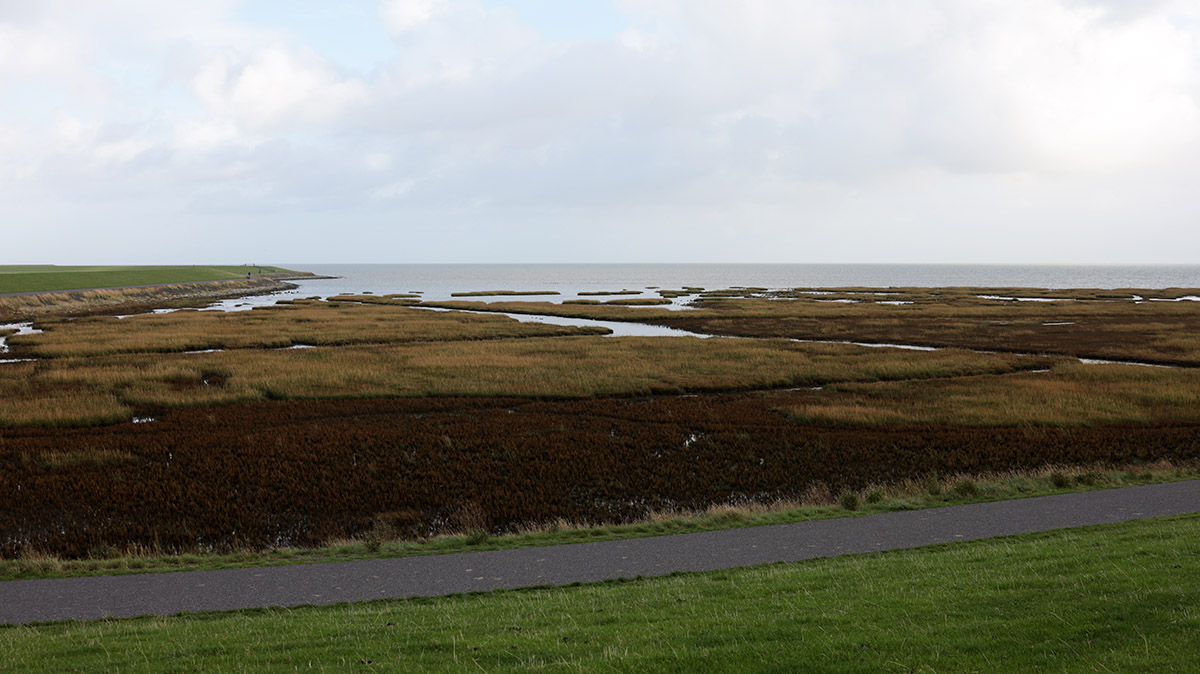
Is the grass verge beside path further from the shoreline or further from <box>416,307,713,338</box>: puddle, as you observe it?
the shoreline

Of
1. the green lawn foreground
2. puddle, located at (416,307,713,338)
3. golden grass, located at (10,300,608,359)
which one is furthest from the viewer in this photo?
puddle, located at (416,307,713,338)

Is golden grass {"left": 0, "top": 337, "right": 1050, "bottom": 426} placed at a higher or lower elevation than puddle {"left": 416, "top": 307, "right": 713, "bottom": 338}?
lower

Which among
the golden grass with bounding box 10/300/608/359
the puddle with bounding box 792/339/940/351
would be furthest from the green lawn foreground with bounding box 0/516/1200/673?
the golden grass with bounding box 10/300/608/359

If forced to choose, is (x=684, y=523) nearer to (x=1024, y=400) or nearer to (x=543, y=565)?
(x=543, y=565)

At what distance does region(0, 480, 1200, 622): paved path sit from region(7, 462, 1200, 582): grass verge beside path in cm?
61

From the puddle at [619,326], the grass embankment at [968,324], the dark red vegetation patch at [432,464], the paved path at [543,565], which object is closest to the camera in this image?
the paved path at [543,565]

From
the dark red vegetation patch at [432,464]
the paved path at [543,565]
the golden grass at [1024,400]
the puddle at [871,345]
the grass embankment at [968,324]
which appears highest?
the grass embankment at [968,324]

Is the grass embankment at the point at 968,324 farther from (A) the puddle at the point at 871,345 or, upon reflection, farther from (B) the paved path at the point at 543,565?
(B) the paved path at the point at 543,565

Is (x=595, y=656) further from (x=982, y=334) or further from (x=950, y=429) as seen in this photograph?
(x=982, y=334)

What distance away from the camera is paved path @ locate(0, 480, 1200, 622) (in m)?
12.3

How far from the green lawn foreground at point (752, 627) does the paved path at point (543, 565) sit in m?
0.81

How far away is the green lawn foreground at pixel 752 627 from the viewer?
310 inches

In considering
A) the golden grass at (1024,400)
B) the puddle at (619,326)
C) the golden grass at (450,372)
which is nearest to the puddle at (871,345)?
the golden grass at (450,372)

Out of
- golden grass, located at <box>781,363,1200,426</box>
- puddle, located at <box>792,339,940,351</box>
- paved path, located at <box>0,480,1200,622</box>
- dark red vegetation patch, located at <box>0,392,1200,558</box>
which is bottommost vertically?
dark red vegetation patch, located at <box>0,392,1200,558</box>
